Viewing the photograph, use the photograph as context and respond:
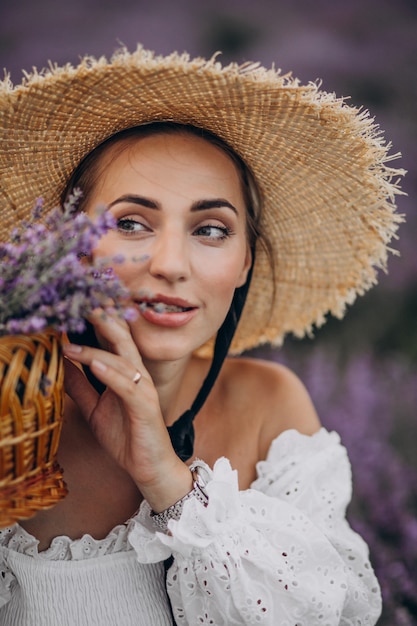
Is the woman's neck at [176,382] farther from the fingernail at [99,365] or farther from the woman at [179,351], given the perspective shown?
the fingernail at [99,365]

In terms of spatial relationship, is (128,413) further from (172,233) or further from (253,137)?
(253,137)

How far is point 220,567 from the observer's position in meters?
1.54

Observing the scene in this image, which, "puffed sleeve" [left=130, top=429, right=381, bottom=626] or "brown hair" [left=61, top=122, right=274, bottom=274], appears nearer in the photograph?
"puffed sleeve" [left=130, top=429, right=381, bottom=626]

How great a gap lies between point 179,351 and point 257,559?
52 centimetres

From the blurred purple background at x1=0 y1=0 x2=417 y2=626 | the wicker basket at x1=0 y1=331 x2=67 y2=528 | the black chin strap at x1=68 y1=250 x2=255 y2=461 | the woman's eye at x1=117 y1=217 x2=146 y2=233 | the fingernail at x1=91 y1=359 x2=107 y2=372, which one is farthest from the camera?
the blurred purple background at x1=0 y1=0 x2=417 y2=626

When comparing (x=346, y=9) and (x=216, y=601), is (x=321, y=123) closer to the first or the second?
(x=216, y=601)

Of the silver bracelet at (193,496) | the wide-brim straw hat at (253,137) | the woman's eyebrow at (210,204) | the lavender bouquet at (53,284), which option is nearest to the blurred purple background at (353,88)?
the wide-brim straw hat at (253,137)

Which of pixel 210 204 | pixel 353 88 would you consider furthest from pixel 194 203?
pixel 353 88

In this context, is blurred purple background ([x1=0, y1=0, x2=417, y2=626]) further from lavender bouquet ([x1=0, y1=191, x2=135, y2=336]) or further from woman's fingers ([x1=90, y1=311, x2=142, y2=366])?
lavender bouquet ([x1=0, y1=191, x2=135, y2=336])

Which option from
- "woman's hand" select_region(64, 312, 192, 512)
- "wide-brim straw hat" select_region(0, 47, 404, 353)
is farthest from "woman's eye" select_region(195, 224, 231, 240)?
"woman's hand" select_region(64, 312, 192, 512)

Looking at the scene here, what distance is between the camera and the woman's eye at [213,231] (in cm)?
169

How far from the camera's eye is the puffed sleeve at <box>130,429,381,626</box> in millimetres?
1547

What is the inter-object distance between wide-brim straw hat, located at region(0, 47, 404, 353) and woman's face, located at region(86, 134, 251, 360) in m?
0.10

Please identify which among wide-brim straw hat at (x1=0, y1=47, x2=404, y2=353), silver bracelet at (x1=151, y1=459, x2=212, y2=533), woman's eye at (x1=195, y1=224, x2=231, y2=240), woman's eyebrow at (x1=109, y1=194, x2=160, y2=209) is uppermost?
wide-brim straw hat at (x1=0, y1=47, x2=404, y2=353)
